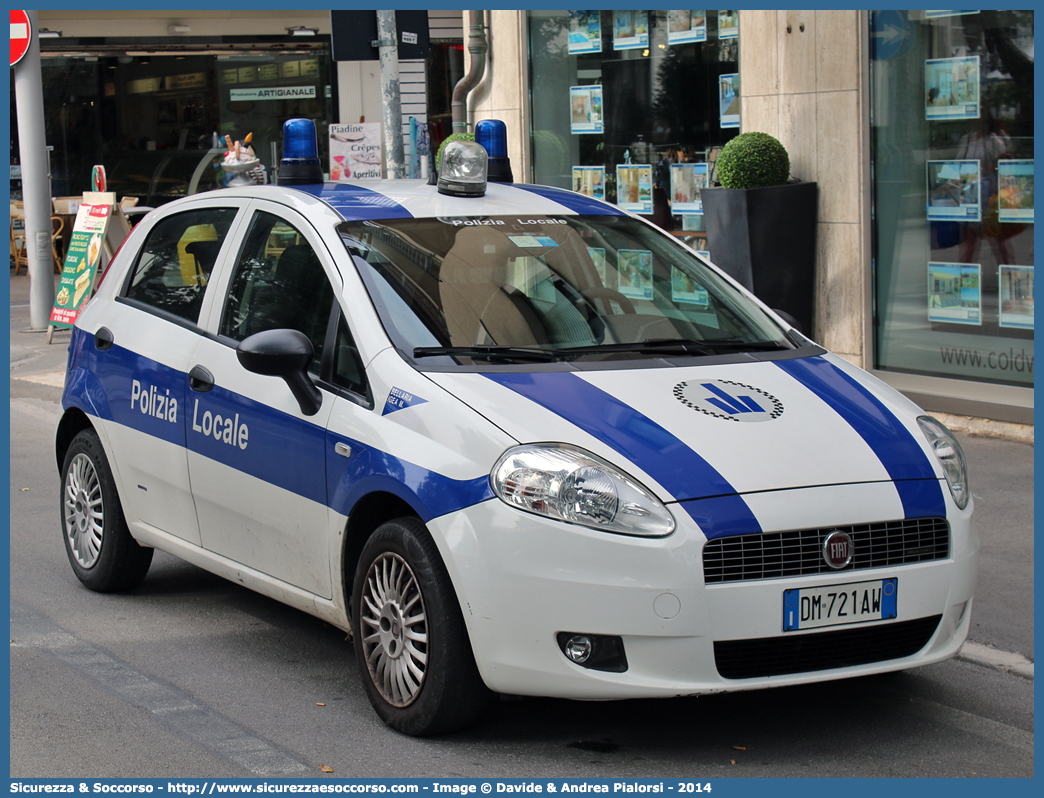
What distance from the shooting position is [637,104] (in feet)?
40.0

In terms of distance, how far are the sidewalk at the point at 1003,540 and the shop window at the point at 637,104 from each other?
11.8ft

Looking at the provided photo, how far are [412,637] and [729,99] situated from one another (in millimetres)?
8003

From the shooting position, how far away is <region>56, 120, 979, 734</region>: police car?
12.6 feet

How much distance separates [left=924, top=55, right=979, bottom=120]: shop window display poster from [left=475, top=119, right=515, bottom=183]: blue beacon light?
4.07m

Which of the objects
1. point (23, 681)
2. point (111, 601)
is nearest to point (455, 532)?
point (23, 681)

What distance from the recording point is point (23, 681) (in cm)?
489

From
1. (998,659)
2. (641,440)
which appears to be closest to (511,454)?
Result: (641,440)

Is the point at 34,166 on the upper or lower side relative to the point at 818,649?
upper

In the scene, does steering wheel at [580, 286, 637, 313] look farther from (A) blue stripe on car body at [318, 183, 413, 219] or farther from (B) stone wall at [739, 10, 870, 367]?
(B) stone wall at [739, 10, 870, 367]

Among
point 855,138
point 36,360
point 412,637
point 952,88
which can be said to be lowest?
point 36,360

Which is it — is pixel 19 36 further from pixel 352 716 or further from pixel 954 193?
pixel 352 716

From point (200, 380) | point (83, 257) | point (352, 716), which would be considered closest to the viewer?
point (352, 716)

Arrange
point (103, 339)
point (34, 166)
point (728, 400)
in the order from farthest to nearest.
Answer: point (34, 166), point (103, 339), point (728, 400)

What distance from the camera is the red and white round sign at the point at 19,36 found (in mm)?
14453
